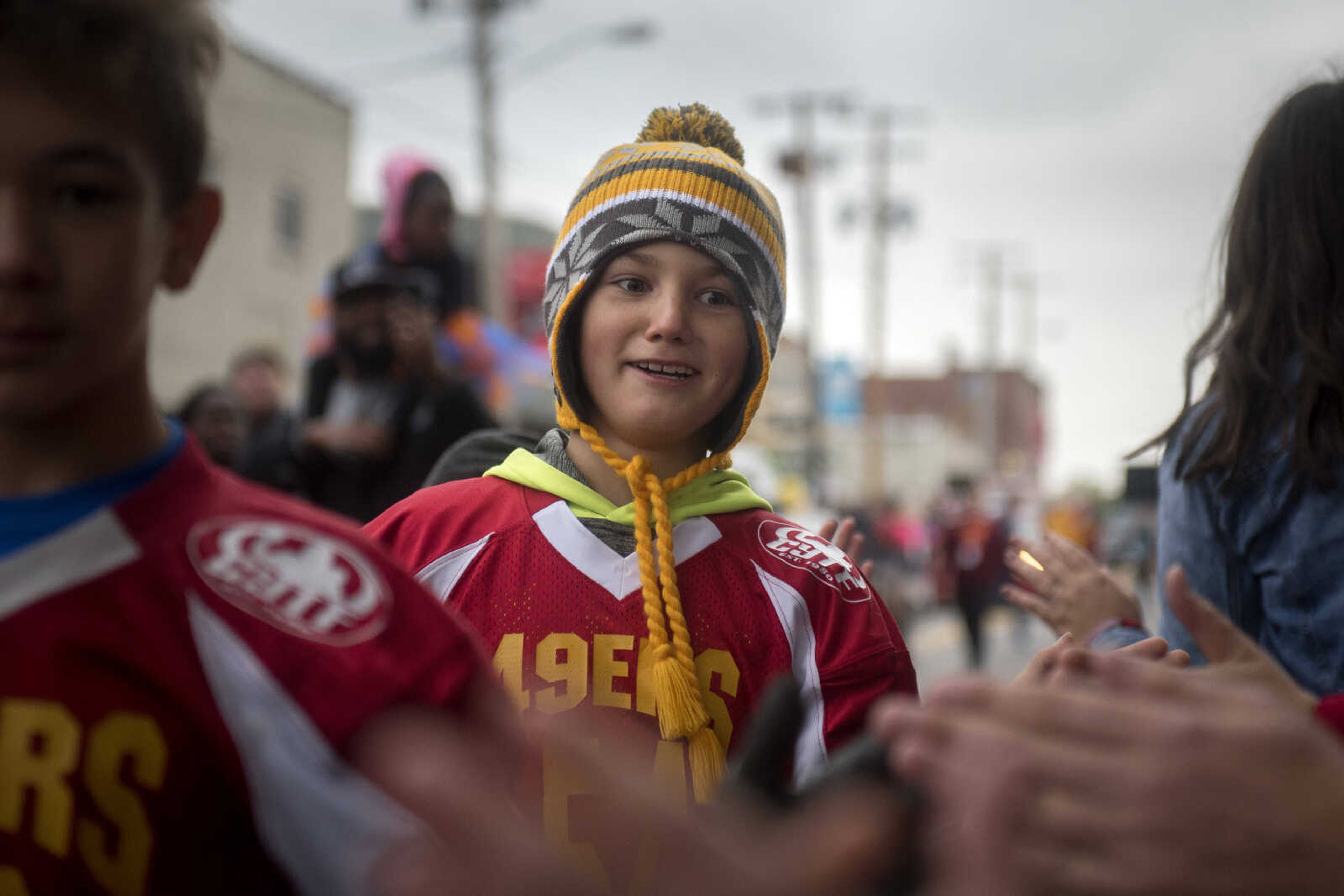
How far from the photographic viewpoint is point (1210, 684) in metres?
0.77

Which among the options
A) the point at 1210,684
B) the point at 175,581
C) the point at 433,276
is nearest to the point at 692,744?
the point at 175,581

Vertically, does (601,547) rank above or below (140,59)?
below

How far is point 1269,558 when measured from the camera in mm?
2078

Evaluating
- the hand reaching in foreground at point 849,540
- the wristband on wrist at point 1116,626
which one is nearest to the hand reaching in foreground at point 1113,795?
the wristband on wrist at point 1116,626

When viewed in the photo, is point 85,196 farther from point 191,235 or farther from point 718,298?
point 718,298

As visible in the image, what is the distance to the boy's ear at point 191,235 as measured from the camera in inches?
42.4

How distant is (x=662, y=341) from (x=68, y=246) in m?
1.09

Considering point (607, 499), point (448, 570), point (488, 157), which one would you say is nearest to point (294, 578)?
point (448, 570)

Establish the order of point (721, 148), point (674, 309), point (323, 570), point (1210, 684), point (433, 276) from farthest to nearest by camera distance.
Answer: point (433, 276) < point (721, 148) < point (674, 309) < point (323, 570) < point (1210, 684)

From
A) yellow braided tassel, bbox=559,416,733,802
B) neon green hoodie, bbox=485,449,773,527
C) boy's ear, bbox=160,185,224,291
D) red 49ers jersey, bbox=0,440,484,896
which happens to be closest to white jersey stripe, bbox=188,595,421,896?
red 49ers jersey, bbox=0,440,484,896

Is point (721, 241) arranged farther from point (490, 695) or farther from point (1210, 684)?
point (1210, 684)

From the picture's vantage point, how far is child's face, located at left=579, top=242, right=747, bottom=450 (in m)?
1.94

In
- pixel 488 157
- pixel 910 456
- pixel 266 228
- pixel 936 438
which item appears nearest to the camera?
pixel 488 157

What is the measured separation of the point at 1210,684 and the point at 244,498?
0.79 metres
